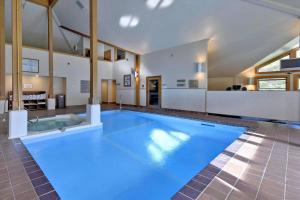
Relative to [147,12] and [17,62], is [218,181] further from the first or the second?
[147,12]

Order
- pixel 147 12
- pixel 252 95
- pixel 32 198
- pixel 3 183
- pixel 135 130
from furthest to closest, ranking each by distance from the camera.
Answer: pixel 147 12 → pixel 252 95 → pixel 135 130 → pixel 3 183 → pixel 32 198

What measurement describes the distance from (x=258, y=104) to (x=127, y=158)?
15.8 ft

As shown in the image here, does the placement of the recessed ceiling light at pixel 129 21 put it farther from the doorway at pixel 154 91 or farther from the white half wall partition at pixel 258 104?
the white half wall partition at pixel 258 104

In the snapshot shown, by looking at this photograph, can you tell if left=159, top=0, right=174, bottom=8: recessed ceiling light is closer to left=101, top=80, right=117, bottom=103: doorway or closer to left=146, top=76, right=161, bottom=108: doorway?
left=146, top=76, right=161, bottom=108: doorway

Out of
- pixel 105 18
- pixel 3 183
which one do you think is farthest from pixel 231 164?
pixel 105 18

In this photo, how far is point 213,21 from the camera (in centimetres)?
572

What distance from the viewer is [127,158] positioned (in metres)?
3.16

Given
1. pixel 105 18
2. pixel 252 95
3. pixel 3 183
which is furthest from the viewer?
pixel 105 18

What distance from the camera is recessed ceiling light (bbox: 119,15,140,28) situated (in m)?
6.56

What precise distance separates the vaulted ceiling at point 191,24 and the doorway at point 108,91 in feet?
11.6

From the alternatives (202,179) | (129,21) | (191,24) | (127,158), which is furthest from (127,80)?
(202,179)

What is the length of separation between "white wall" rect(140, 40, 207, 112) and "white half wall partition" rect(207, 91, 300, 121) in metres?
0.72

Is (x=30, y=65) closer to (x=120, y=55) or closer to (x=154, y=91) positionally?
(x=120, y=55)

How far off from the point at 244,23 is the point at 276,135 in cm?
396
